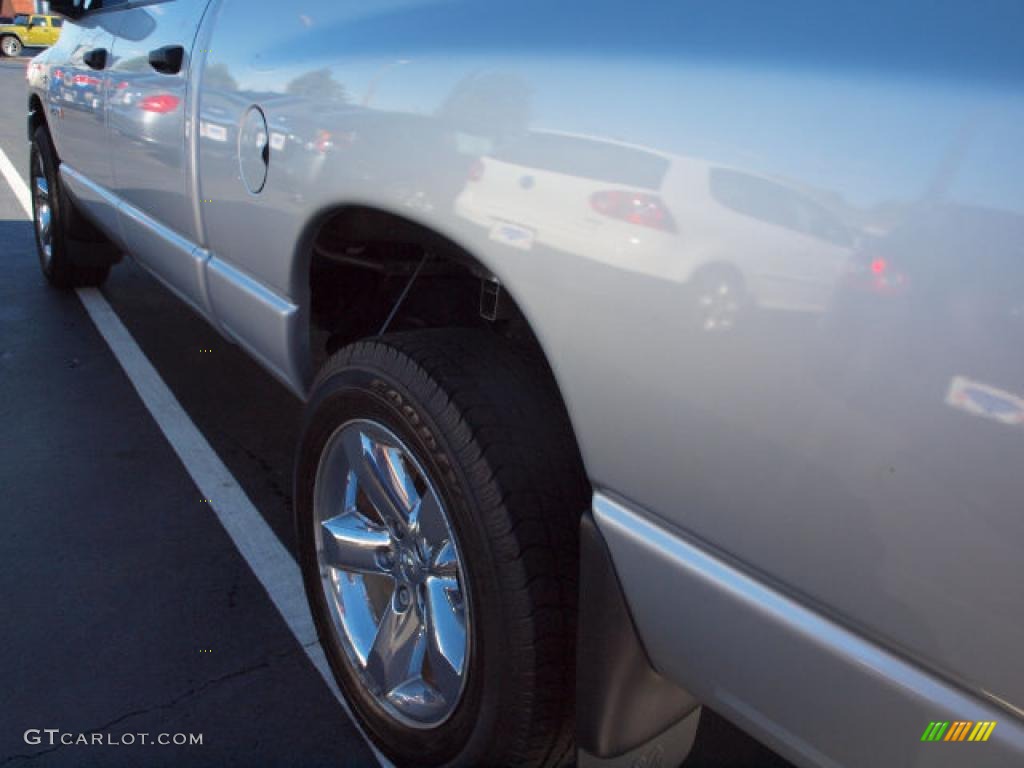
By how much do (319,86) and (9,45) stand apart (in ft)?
108

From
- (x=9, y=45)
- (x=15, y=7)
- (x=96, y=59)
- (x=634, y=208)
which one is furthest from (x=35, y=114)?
(x=15, y=7)

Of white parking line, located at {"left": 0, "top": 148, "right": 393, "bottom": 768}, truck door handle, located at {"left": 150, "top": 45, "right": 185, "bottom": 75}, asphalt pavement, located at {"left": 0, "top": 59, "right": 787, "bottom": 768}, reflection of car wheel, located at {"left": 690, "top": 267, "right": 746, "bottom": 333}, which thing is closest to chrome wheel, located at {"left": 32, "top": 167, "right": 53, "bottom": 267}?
white parking line, located at {"left": 0, "top": 148, "right": 393, "bottom": 768}

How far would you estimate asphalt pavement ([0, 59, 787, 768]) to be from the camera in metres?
1.95

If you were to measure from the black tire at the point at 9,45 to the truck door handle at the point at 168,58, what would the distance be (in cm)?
3176

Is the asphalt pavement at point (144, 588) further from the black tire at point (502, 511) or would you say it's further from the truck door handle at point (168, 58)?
the truck door handle at point (168, 58)

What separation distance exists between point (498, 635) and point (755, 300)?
2.48 feet

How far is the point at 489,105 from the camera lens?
1.30m

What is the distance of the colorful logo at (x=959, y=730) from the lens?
0.87m

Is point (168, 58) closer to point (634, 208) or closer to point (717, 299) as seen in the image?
point (634, 208)

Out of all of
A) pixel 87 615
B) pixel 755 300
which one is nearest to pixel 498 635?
pixel 755 300

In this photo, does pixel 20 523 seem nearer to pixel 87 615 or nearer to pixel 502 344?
pixel 87 615

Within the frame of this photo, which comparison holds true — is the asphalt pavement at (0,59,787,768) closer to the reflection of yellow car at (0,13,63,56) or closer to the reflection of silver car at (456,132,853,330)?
the reflection of silver car at (456,132,853,330)

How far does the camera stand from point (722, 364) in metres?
1.00

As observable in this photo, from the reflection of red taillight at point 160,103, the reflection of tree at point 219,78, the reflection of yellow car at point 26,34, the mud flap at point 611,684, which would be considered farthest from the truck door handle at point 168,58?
the reflection of yellow car at point 26,34
